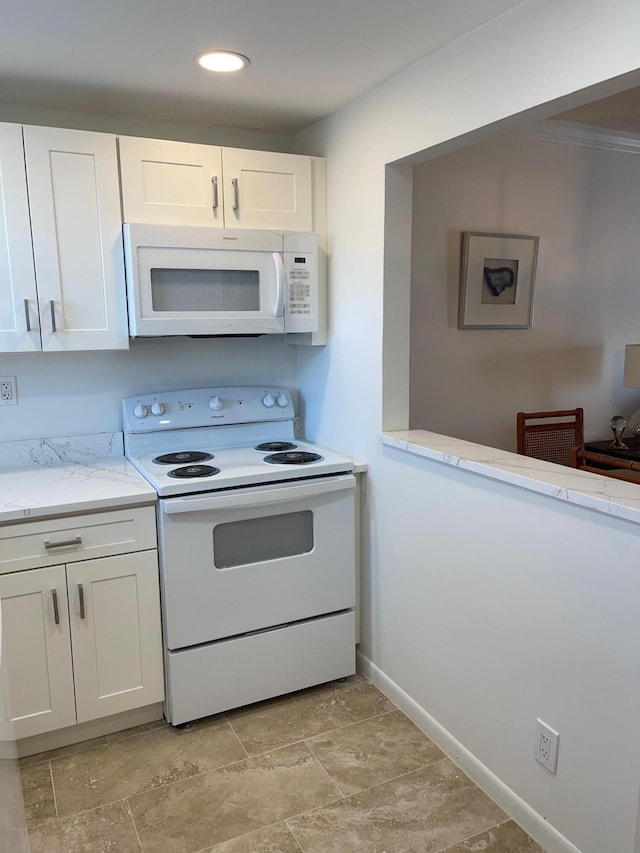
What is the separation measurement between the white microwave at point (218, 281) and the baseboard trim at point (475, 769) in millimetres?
1433

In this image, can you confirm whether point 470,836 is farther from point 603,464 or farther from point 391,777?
point 603,464

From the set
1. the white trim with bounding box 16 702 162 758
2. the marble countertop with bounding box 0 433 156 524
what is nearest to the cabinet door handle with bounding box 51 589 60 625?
the marble countertop with bounding box 0 433 156 524

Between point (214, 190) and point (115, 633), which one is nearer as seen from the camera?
point (115, 633)

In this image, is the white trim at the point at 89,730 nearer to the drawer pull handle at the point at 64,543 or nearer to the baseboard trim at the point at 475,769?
the drawer pull handle at the point at 64,543

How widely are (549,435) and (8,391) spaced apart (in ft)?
8.21

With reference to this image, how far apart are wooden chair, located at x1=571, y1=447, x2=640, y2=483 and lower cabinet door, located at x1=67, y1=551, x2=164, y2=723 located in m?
1.92

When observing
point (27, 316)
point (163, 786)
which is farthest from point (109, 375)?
point (163, 786)

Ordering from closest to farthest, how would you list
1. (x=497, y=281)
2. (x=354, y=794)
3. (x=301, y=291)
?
(x=354, y=794)
(x=301, y=291)
(x=497, y=281)

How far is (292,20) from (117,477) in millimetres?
1565

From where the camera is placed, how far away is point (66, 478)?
90.3 inches

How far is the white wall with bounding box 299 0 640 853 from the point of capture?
4.83 ft

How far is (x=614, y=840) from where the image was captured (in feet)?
4.94

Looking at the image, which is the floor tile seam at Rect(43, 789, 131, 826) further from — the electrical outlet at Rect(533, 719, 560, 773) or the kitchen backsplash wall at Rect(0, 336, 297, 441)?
the kitchen backsplash wall at Rect(0, 336, 297, 441)

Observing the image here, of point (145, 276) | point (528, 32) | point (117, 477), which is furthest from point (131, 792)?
point (528, 32)
